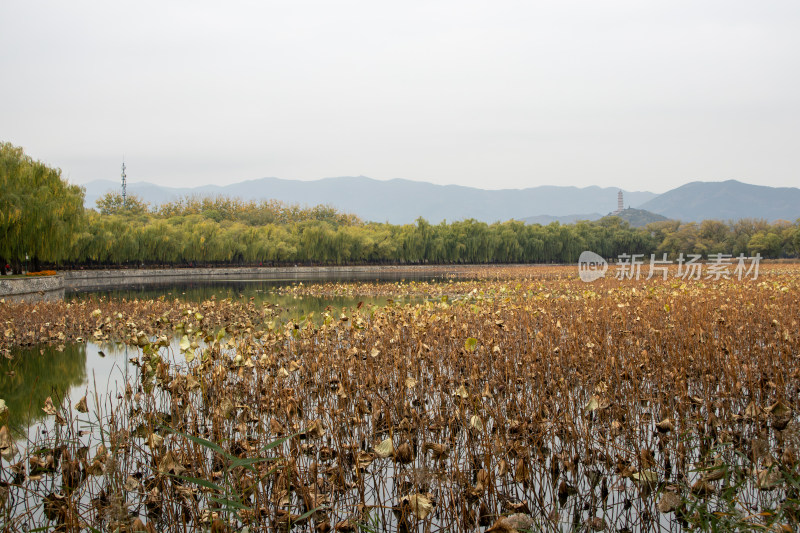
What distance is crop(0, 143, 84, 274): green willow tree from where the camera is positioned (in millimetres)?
19891

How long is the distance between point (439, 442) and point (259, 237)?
1983 inches

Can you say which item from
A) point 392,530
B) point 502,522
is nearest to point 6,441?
point 392,530

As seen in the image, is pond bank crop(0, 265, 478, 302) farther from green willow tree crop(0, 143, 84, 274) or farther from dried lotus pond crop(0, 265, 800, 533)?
dried lotus pond crop(0, 265, 800, 533)

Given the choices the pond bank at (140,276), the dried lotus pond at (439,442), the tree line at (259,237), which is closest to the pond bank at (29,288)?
the pond bank at (140,276)

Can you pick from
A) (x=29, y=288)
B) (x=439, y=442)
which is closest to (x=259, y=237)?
(x=29, y=288)

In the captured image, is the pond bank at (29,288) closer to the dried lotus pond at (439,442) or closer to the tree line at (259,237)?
the tree line at (259,237)

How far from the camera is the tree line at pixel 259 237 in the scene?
2158 centimetres

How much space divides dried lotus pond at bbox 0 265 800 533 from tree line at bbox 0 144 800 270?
1793 centimetres

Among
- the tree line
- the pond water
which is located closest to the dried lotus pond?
the pond water

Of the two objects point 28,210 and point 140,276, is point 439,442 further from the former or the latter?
A: point 140,276

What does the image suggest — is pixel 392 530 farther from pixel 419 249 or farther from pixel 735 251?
pixel 735 251

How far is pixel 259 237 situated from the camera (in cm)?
5250

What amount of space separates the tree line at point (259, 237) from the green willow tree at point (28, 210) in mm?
38

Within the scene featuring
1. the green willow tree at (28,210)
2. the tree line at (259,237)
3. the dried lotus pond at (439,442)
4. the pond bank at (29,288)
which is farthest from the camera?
the tree line at (259,237)
